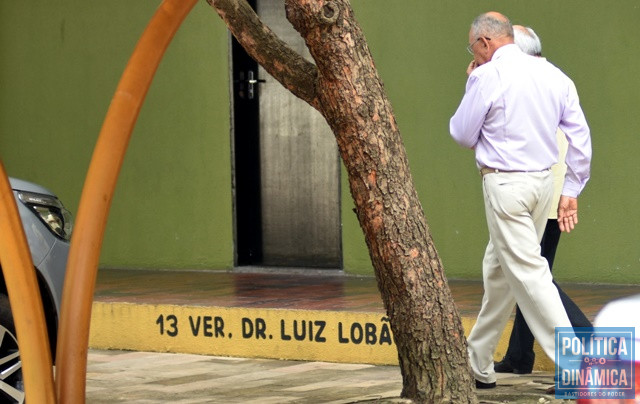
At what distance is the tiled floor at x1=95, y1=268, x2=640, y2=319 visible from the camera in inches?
346

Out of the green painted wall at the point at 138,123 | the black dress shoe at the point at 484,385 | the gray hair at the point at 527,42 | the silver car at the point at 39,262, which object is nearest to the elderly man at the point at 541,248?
the gray hair at the point at 527,42

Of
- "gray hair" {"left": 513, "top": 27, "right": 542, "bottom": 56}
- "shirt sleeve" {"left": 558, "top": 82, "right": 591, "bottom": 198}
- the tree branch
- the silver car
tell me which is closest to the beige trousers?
"shirt sleeve" {"left": 558, "top": 82, "right": 591, "bottom": 198}

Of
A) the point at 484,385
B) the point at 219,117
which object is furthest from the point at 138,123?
the point at 484,385

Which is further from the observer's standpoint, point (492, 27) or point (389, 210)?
point (492, 27)

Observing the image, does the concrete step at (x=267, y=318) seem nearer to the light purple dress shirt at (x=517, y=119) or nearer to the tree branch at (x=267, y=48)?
the light purple dress shirt at (x=517, y=119)

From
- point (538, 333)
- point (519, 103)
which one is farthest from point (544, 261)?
point (519, 103)

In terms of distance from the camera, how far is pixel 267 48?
19.8 ft

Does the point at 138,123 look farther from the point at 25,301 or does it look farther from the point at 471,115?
the point at 25,301

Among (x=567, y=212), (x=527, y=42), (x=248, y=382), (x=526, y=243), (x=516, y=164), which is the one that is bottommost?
(x=248, y=382)

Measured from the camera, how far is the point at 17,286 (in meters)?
4.93

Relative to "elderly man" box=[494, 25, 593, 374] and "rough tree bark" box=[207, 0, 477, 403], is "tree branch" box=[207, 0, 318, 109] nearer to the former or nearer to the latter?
"rough tree bark" box=[207, 0, 477, 403]

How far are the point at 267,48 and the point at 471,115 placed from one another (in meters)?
1.16

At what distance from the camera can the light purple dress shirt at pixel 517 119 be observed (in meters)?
6.56

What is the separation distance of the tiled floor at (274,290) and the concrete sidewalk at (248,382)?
527 millimetres
